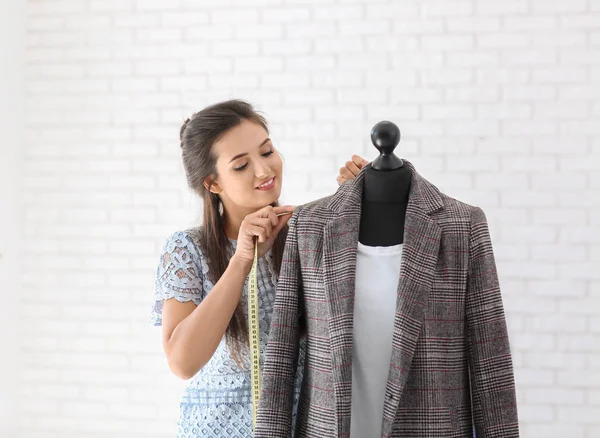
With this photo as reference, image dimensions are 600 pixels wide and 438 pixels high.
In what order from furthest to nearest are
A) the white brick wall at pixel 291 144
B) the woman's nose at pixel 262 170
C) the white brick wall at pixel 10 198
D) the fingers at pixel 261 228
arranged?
the white brick wall at pixel 10 198 → the white brick wall at pixel 291 144 → the woman's nose at pixel 262 170 → the fingers at pixel 261 228

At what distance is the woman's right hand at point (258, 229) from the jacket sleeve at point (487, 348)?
1.79ft

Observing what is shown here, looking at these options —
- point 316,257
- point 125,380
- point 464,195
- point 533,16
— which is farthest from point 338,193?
point 125,380

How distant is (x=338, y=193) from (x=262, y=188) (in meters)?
0.38

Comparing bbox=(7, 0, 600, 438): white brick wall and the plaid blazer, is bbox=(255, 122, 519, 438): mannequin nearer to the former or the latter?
the plaid blazer

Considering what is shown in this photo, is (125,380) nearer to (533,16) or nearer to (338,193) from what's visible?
(338,193)

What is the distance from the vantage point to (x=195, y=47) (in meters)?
3.83

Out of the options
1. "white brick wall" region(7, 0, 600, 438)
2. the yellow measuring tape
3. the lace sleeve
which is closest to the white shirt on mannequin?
the yellow measuring tape

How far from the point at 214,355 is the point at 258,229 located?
49 centimetres

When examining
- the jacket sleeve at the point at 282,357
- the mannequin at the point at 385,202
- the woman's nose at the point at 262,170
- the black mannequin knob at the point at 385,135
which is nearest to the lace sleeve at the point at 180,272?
the woman's nose at the point at 262,170

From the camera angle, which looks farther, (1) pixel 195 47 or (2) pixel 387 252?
(1) pixel 195 47

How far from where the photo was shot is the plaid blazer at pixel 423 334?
5.09 ft

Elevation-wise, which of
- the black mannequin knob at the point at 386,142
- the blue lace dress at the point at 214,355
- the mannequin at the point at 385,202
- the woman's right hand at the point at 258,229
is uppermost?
the black mannequin knob at the point at 386,142

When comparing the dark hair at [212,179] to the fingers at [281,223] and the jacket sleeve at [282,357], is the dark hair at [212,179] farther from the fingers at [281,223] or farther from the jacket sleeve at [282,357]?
the jacket sleeve at [282,357]

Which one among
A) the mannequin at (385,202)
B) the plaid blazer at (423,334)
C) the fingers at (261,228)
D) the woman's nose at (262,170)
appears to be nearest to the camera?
the plaid blazer at (423,334)
